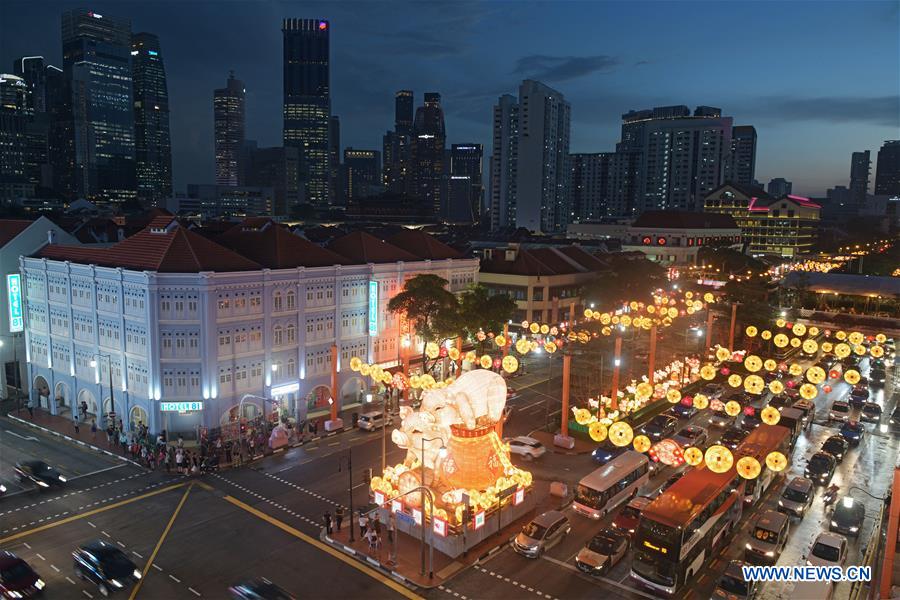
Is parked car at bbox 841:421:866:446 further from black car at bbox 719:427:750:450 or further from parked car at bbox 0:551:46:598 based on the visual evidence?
parked car at bbox 0:551:46:598

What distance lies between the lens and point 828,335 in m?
75.1

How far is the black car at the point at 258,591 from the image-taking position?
80.3ft

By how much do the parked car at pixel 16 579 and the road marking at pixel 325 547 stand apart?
33.4ft

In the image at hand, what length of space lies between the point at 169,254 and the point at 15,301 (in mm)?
19844

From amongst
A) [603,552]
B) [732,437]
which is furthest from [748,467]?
[732,437]

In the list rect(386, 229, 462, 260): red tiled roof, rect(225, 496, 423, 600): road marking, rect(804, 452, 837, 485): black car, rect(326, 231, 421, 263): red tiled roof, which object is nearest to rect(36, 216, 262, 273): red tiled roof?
rect(326, 231, 421, 263): red tiled roof

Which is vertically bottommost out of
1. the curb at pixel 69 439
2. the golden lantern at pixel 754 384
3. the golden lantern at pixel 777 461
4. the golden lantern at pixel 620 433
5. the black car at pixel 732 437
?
the curb at pixel 69 439

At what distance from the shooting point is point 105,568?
26.5 meters

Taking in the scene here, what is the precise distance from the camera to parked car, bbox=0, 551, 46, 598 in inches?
992

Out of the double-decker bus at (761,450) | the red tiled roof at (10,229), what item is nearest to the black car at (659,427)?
the double-decker bus at (761,450)

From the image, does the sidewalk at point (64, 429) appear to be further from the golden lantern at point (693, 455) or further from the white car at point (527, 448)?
the golden lantern at point (693, 455)

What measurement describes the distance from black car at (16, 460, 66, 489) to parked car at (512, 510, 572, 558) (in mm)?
27082

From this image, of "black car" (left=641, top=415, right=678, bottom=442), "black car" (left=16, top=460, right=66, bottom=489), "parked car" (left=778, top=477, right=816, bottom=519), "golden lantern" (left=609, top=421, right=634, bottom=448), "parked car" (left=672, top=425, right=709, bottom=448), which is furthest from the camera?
"black car" (left=641, top=415, right=678, bottom=442)

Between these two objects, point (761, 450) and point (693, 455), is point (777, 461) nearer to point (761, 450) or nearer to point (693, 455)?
point (693, 455)
